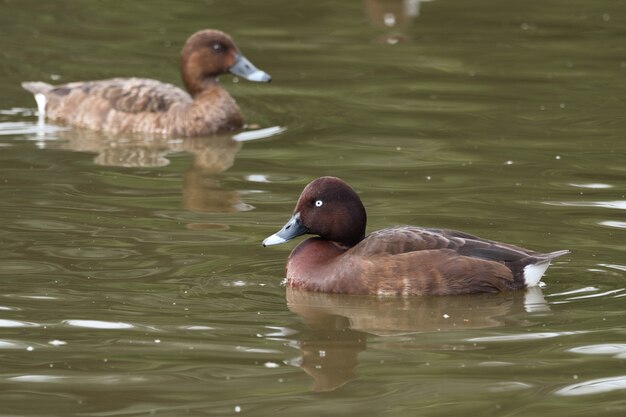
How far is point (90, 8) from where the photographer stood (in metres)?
18.1

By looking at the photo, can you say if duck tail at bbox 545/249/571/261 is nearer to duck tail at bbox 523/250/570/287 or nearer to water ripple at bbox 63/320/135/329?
duck tail at bbox 523/250/570/287

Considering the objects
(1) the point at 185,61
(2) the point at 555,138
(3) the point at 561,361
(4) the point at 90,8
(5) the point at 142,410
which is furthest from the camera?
(4) the point at 90,8

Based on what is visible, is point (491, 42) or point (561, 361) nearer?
point (561, 361)

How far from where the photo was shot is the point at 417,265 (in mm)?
8516

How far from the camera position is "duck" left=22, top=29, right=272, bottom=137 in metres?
13.7

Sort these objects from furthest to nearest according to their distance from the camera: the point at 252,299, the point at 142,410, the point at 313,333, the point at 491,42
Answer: the point at 491,42 → the point at 252,299 → the point at 313,333 → the point at 142,410

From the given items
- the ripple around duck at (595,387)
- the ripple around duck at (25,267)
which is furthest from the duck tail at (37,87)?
the ripple around duck at (595,387)

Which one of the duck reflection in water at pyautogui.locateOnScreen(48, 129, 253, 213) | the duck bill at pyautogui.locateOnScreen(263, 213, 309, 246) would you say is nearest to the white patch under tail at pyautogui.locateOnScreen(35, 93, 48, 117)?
the duck reflection in water at pyautogui.locateOnScreen(48, 129, 253, 213)

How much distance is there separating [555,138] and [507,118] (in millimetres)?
804

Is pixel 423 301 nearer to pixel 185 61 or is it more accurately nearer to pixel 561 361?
pixel 561 361

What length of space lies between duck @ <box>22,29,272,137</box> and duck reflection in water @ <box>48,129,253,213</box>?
16 cm

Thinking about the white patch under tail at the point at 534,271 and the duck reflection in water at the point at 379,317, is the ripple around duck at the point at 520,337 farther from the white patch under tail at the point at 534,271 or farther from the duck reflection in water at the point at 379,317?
the white patch under tail at the point at 534,271

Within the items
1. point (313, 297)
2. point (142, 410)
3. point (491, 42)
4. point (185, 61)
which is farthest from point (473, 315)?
point (491, 42)

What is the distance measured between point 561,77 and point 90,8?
19.9 feet
